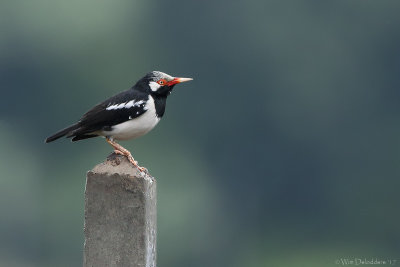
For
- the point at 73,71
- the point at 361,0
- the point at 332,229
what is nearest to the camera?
the point at 332,229

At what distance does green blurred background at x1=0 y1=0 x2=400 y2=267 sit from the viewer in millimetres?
58438

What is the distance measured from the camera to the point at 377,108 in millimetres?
77250

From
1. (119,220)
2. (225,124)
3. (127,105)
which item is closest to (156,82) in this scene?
(127,105)

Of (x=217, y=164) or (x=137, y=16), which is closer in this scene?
(x=217, y=164)

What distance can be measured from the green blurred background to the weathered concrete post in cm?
3965

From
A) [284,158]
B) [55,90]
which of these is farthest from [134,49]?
[284,158]

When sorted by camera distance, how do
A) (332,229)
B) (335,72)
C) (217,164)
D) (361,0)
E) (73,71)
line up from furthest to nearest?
(361,0) < (335,72) < (73,71) < (217,164) < (332,229)

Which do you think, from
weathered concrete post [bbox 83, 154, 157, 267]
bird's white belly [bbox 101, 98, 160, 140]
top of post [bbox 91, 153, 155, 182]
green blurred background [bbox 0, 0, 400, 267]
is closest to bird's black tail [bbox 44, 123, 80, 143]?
bird's white belly [bbox 101, 98, 160, 140]

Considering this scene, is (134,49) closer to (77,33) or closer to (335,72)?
(77,33)

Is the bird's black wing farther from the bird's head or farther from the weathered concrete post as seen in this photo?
the weathered concrete post

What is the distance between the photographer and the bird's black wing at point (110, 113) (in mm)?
9875

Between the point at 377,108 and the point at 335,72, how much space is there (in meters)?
4.07

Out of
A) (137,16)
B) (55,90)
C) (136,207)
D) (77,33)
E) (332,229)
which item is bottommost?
(136,207)

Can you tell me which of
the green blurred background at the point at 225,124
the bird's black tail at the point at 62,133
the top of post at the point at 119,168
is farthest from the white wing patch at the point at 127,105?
the green blurred background at the point at 225,124
